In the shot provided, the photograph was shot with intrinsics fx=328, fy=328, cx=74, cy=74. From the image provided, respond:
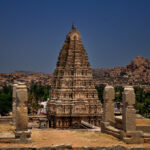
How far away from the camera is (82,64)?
3856 cm

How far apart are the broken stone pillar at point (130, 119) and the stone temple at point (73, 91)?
21252mm

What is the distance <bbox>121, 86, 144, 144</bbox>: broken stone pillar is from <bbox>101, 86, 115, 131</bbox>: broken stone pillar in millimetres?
2488

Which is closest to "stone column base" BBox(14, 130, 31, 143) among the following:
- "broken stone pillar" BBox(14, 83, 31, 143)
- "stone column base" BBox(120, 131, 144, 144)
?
"broken stone pillar" BBox(14, 83, 31, 143)

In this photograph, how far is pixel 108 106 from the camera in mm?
17016

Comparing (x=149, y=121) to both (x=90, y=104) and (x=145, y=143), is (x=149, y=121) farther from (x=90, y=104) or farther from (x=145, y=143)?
(x=90, y=104)

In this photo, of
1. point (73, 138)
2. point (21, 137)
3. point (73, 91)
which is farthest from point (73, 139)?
point (73, 91)

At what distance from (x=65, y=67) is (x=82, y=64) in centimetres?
204

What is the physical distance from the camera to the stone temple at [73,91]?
119 ft

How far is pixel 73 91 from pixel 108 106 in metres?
20.2

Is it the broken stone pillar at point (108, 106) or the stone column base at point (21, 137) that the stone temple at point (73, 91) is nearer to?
the broken stone pillar at point (108, 106)

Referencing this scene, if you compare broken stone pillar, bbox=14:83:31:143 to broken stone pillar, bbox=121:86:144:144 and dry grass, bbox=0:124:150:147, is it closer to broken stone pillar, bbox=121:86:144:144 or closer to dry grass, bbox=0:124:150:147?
dry grass, bbox=0:124:150:147

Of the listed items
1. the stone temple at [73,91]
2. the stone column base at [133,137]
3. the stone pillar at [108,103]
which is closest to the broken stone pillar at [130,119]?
the stone column base at [133,137]

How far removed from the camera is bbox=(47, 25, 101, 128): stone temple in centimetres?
3622

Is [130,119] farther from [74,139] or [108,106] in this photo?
[108,106]
